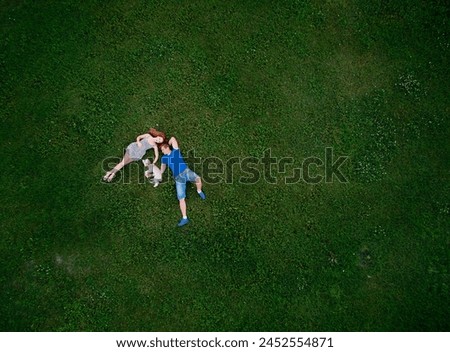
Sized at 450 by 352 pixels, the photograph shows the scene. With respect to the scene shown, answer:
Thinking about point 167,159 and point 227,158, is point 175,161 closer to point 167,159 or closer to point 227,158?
point 167,159

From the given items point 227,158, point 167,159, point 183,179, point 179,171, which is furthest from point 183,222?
point 227,158

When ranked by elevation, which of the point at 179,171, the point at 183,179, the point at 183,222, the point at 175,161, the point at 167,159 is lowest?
the point at 183,222

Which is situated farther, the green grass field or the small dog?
the small dog

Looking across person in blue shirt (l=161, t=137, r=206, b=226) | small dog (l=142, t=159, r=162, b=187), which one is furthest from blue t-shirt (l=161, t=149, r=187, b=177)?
small dog (l=142, t=159, r=162, b=187)

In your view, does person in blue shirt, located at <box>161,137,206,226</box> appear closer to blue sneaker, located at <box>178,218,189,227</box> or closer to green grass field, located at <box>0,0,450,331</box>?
blue sneaker, located at <box>178,218,189,227</box>

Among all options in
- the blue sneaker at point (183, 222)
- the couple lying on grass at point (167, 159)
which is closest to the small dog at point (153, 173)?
the couple lying on grass at point (167, 159)
